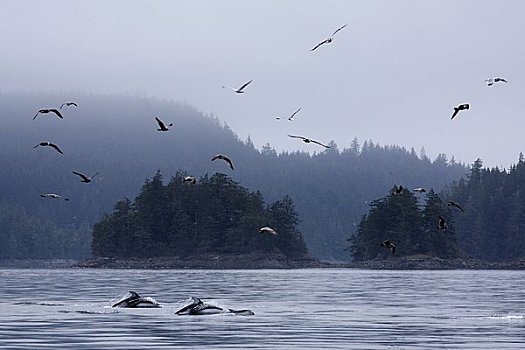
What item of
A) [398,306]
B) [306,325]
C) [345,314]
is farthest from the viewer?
[398,306]

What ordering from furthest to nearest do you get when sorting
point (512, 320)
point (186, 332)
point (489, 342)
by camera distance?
1. point (512, 320)
2. point (186, 332)
3. point (489, 342)

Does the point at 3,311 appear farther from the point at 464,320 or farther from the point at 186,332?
the point at 464,320

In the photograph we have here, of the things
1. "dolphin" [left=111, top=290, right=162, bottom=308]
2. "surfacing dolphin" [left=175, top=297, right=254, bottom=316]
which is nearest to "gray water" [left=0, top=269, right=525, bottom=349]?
"surfacing dolphin" [left=175, top=297, right=254, bottom=316]

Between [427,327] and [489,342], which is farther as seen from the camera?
[427,327]

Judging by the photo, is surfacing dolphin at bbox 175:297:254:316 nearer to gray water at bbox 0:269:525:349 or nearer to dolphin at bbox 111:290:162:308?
gray water at bbox 0:269:525:349

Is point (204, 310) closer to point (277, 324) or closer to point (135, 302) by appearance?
point (135, 302)

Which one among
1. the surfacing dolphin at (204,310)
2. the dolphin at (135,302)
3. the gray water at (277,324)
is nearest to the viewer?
the gray water at (277,324)

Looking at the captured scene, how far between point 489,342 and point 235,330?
10691mm

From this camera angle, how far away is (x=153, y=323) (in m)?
52.4

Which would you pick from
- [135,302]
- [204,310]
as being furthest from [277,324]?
[135,302]

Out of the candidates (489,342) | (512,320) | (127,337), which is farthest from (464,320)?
(127,337)

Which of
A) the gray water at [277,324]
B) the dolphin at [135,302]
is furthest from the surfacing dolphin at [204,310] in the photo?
the dolphin at [135,302]

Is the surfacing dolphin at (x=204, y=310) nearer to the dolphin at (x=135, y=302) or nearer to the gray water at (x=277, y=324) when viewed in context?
the gray water at (x=277, y=324)

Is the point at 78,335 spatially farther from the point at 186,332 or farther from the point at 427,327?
the point at 427,327
